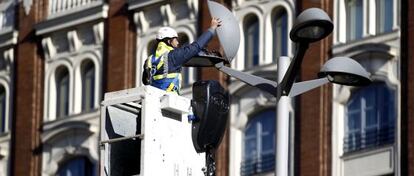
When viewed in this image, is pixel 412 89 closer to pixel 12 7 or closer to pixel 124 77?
pixel 124 77

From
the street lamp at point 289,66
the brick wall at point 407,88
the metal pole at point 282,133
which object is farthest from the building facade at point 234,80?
the metal pole at point 282,133

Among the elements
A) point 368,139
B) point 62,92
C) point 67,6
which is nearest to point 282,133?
point 368,139

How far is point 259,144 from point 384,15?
5.15 meters

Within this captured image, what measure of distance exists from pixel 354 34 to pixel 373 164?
3.29m

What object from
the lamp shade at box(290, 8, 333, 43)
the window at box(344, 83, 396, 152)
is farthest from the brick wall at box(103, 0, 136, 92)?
the lamp shade at box(290, 8, 333, 43)

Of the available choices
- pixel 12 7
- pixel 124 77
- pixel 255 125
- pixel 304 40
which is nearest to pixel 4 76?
pixel 12 7

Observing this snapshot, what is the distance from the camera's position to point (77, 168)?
46.1 m

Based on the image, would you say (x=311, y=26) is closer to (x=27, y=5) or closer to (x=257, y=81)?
(x=257, y=81)

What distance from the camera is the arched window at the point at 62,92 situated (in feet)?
154

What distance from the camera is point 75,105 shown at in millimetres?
46562

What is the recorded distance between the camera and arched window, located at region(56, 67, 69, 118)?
154ft

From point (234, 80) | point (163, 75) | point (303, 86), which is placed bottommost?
point (163, 75)

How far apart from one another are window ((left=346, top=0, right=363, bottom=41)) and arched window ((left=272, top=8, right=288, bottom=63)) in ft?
7.08

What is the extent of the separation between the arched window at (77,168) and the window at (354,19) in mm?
9938
